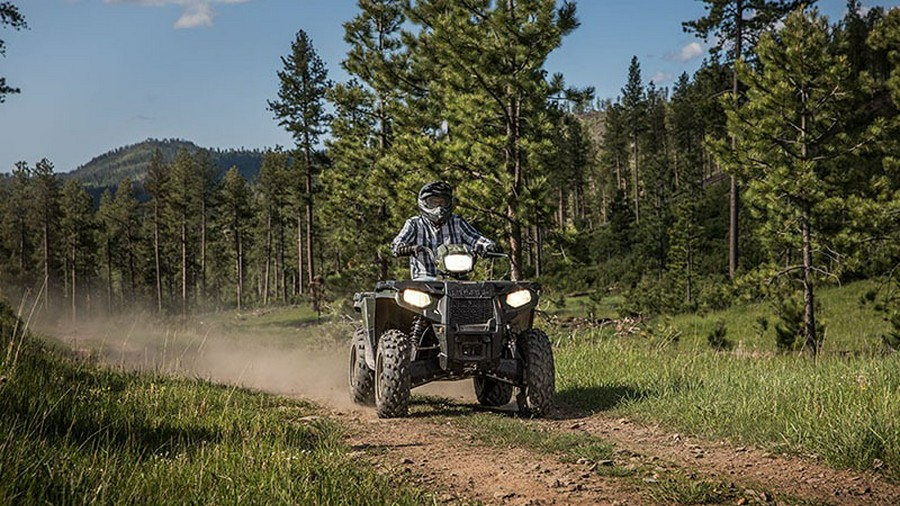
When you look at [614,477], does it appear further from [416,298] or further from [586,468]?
[416,298]

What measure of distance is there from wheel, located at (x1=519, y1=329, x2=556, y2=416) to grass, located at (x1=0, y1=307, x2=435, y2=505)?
2238 millimetres

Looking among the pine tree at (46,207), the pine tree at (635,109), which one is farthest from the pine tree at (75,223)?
the pine tree at (635,109)

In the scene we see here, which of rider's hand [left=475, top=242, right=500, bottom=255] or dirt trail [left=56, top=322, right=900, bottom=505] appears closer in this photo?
dirt trail [left=56, top=322, right=900, bottom=505]

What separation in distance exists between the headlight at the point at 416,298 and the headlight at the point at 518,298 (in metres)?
0.92

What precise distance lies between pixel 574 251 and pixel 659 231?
41.8 meters

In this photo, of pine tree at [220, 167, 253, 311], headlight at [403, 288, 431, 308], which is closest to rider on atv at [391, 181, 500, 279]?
headlight at [403, 288, 431, 308]

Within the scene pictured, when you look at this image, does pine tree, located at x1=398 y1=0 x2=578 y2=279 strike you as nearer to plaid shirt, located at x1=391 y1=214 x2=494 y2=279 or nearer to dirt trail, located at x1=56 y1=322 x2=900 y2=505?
plaid shirt, located at x1=391 y1=214 x2=494 y2=279

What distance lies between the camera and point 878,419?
512 cm

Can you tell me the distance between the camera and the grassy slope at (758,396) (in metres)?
5.05

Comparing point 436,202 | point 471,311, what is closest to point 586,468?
point 471,311

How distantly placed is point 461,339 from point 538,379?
38.5 inches

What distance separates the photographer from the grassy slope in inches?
199

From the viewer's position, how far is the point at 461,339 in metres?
7.65

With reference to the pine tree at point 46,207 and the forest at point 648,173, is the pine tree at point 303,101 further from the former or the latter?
the pine tree at point 46,207
